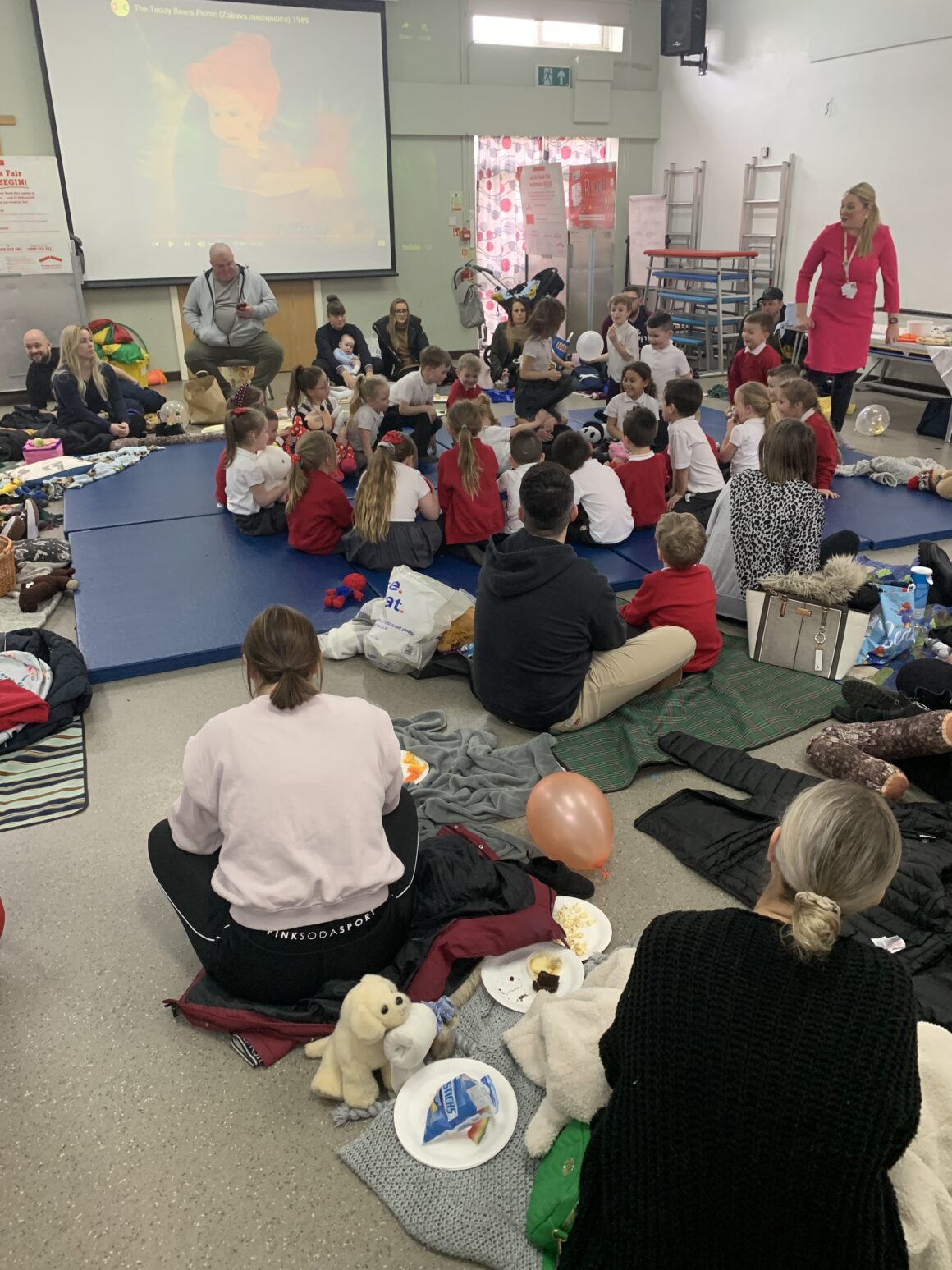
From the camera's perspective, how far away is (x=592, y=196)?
1057 centimetres

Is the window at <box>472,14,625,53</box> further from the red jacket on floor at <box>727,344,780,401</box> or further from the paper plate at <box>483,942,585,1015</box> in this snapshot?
the paper plate at <box>483,942,585,1015</box>

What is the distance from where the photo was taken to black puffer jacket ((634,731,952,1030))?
2174 millimetres

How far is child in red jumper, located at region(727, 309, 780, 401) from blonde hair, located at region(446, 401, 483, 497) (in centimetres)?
251

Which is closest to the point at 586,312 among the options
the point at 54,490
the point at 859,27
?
the point at 859,27

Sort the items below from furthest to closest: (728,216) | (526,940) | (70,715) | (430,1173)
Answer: (728,216) < (70,715) < (526,940) < (430,1173)

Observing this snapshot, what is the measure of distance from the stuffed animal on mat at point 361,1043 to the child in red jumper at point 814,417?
3888mm

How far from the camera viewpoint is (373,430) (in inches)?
242

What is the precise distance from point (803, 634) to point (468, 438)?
6.29ft

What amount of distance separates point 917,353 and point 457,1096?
7156 millimetres

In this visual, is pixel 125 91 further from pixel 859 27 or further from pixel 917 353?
pixel 917 353

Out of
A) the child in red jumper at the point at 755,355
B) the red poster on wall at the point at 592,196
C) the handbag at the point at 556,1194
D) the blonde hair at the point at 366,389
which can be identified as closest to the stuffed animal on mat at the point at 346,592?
the blonde hair at the point at 366,389

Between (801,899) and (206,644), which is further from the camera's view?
(206,644)

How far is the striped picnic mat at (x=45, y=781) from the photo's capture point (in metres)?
2.87

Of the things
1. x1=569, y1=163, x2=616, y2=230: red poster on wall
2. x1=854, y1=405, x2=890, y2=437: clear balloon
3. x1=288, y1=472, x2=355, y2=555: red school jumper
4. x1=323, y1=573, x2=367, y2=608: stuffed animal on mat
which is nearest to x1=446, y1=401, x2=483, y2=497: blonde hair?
x1=288, y1=472, x2=355, y2=555: red school jumper
